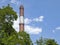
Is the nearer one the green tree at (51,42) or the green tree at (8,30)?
the green tree at (8,30)

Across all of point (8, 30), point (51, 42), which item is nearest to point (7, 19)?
point (8, 30)

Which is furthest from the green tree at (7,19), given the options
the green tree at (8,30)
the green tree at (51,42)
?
the green tree at (51,42)

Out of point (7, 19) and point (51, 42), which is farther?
point (51, 42)

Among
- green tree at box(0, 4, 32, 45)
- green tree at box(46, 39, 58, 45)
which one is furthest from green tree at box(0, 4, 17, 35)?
green tree at box(46, 39, 58, 45)

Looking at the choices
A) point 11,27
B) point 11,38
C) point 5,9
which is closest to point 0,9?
point 5,9

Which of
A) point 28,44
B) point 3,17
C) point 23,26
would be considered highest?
point 23,26

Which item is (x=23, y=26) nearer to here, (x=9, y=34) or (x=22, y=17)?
(x=22, y=17)

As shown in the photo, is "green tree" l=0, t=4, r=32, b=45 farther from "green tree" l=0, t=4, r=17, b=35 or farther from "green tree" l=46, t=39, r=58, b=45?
"green tree" l=46, t=39, r=58, b=45

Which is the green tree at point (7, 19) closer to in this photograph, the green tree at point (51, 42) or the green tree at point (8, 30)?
the green tree at point (8, 30)

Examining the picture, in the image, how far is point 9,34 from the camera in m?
47.8

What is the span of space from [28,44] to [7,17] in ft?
24.5

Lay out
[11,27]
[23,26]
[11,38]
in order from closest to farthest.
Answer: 1. [11,38]
2. [11,27]
3. [23,26]

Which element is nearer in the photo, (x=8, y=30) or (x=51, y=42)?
(x=8, y=30)

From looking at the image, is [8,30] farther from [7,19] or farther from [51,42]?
[51,42]
